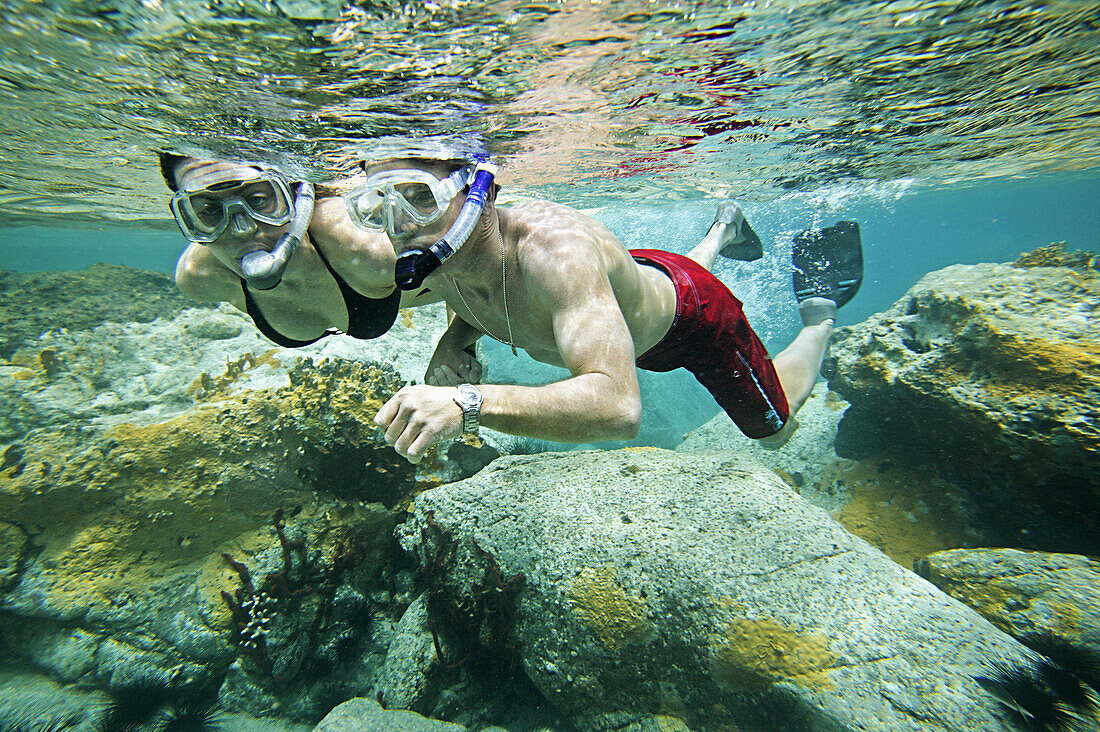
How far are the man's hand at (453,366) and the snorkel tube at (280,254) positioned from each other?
49.5 inches

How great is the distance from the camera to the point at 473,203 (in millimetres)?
2330

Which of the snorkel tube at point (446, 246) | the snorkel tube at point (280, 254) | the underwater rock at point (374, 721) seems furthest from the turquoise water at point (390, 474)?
the snorkel tube at point (446, 246)

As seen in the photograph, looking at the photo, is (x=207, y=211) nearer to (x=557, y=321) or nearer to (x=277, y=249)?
(x=277, y=249)

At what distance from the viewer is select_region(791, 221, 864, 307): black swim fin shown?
598cm

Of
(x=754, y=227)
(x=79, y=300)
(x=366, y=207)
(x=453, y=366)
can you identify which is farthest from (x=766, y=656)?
(x=754, y=227)

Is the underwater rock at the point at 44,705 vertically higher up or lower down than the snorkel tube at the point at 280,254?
lower down

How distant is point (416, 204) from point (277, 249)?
1.33 metres

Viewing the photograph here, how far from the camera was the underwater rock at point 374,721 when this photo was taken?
9.54ft

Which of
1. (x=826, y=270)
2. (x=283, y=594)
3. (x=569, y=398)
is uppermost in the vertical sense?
(x=826, y=270)

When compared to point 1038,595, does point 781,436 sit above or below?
above

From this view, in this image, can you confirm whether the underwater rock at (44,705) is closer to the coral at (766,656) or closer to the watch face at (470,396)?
the watch face at (470,396)

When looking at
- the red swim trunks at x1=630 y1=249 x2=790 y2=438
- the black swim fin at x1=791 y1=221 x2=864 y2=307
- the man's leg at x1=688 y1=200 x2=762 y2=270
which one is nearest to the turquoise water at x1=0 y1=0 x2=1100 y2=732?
the red swim trunks at x1=630 y1=249 x2=790 y2=438

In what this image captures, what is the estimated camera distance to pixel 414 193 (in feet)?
8.29

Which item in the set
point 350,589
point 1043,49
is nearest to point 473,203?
point 350,589
